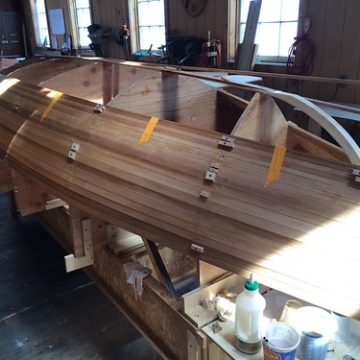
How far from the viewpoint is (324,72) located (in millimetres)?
4430

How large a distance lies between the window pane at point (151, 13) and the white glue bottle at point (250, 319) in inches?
248

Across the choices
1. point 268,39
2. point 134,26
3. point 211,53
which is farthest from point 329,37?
point 134,26

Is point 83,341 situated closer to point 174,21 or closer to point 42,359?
point 42,359

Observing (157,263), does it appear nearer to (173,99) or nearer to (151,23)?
(173,99)

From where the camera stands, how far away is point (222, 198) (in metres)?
1.40

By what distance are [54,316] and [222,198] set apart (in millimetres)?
1800

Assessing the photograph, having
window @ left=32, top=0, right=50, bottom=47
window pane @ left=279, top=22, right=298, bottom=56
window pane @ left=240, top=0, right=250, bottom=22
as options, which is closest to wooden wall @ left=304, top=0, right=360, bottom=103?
window pane @ left=279, top=22, right=298, bottom=56

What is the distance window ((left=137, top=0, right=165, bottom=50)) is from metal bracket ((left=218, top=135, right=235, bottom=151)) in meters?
5.76

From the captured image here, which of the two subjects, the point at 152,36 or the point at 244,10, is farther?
the point at 152,36

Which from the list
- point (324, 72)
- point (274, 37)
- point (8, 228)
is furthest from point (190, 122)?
point (274, 37)

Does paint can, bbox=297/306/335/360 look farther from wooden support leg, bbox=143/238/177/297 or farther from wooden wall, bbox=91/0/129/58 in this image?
wooden wall, bbox=91/0/129/58

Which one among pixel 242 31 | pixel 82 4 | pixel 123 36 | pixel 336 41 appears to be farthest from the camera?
pixel 82 4

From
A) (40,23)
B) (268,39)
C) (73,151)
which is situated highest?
(40,23)

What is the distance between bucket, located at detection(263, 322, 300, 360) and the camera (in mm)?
1118
